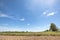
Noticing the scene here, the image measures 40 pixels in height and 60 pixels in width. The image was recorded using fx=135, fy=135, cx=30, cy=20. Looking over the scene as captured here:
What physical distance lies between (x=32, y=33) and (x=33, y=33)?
0.06 m

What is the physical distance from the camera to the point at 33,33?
690cm

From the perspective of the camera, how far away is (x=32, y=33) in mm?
6875
